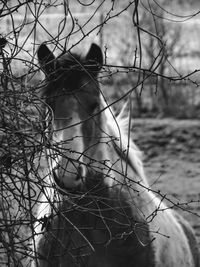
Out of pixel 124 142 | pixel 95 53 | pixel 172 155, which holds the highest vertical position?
pixel 172 155

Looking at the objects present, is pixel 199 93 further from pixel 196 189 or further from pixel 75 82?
pixel 75 82

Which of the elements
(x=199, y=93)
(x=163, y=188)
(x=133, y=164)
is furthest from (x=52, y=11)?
(x=133, y=164)

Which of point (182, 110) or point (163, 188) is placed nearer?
point (163, 188)

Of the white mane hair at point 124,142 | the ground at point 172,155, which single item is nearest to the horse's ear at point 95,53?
the white mane hair at point 124,142

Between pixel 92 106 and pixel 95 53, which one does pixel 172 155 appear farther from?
pixel 92 106

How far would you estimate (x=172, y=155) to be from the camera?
10195 millimetres

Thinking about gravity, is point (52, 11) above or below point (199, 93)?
above

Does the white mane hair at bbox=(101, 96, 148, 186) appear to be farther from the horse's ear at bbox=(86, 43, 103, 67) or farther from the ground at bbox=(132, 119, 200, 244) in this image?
the ground at bbox=(132, 119, 200, 244)

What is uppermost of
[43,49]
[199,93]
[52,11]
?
[52,11]

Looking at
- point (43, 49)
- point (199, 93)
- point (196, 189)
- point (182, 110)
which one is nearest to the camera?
point (43, 49)

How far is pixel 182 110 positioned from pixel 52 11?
861 cm

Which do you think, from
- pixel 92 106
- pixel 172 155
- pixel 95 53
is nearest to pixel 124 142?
pixel 92 106

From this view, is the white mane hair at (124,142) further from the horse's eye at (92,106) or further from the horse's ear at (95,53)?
the horse's ear at (95,53)

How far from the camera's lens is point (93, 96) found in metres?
4.74
